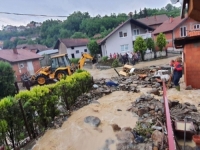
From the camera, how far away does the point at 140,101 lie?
294 inches

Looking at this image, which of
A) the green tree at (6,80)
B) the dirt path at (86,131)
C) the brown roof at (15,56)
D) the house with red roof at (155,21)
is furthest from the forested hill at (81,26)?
the dirt path at (86,131)

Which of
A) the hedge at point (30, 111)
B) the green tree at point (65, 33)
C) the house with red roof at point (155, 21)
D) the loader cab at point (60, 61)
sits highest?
the green tree at point (65, 33)

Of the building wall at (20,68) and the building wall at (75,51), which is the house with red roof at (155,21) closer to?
the building wall at (75,51)

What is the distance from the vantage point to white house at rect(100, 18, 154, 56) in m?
28.4

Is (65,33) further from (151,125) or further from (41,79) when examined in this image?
(151,125)

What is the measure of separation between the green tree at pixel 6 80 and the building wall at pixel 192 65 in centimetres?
1313

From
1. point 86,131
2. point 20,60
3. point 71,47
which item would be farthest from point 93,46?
point 86,131

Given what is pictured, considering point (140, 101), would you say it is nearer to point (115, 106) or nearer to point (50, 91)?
point (115, 106)

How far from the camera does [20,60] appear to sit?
2303 cm

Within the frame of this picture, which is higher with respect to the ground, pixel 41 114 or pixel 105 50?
pixel 105 50

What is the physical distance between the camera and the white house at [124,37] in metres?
28.4

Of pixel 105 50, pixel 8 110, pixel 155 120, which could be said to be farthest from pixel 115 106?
pixel 105 50

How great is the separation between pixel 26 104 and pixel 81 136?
6.26 ft

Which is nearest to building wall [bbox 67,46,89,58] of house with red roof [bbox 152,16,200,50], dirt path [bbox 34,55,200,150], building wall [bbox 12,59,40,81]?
building wall [bbox 12,59,40,81]
